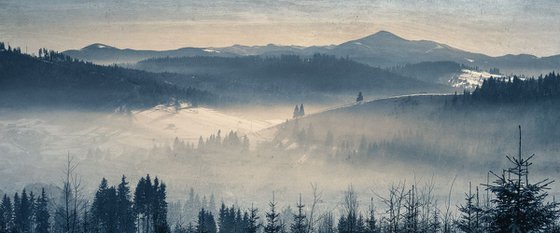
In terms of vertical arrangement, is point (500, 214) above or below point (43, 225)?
above

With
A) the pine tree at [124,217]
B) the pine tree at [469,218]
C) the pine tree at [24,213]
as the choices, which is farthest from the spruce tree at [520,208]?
the pine tree at [24,213]

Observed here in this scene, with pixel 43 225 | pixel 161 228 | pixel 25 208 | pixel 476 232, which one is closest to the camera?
pixel 476 232

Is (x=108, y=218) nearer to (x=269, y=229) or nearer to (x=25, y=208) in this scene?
(x=25, y=208)

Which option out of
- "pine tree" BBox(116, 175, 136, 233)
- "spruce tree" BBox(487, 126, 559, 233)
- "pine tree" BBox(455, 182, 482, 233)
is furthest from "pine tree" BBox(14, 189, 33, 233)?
"spruce tree" BBox(487, 126, 559, 233)

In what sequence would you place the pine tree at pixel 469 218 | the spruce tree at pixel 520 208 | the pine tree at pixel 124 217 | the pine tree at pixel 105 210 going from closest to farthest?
1. the spruce tree at pixel 520 208
2. the pine tree at pixel 469 218
3. the pine tree at pixel 105 210
4. the pine tree at pixel 124 217

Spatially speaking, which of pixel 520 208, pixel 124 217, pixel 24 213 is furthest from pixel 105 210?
pixel 520 208

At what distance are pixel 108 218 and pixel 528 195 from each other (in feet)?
404

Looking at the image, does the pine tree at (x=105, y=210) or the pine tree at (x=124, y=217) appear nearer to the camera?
the pine tree at (x=105, y=210)

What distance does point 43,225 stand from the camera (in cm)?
14700

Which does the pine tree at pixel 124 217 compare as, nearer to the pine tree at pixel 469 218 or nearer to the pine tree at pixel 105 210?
the pine tree at pixel 105 210

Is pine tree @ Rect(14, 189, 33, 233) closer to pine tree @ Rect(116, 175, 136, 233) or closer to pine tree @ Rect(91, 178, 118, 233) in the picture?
pine tree @ Rect(91, 178, 118, 233)

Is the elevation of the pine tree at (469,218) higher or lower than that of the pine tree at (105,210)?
higher

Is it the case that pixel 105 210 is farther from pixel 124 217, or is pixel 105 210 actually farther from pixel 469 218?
pixel 469 218

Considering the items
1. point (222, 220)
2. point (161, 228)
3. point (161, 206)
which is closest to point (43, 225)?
point (161, 206)
